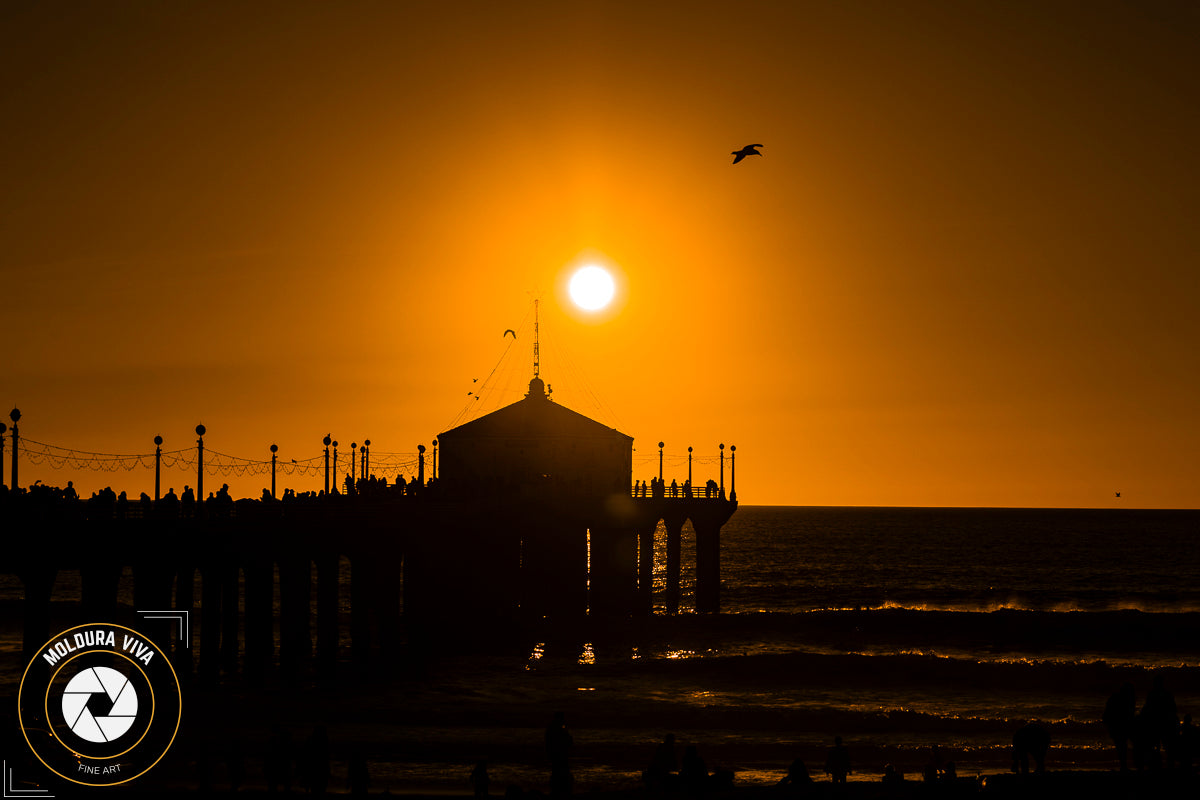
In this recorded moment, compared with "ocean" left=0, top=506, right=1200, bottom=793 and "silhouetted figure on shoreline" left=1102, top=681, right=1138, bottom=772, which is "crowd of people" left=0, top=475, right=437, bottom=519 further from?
"silhouetted figure on shoreline" left=1102, top=681, right=1138, bottom=772

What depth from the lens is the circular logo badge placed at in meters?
21.8

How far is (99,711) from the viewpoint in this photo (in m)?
22.8

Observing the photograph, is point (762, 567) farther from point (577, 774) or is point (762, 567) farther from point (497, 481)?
point (577, 774)

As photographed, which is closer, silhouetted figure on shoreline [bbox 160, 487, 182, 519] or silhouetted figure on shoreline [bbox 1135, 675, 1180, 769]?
silhouetted figure on shoreline [bbox 1135, 675, 1180, 769]

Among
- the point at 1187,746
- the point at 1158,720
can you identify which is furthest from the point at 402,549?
the point at 1187,746

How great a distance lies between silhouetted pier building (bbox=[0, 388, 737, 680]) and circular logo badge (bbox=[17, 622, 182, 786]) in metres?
4.08

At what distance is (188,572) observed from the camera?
39031mm

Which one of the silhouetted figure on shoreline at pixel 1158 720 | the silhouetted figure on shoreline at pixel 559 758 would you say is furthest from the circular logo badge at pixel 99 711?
the silhouetted figure on shoreline at pixel 1158 720

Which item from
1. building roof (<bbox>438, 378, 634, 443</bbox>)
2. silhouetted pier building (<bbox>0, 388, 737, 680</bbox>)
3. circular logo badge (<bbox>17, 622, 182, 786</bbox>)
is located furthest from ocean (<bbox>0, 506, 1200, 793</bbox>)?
building roof (<bbox>438, 378, 634, 443</bbox>)

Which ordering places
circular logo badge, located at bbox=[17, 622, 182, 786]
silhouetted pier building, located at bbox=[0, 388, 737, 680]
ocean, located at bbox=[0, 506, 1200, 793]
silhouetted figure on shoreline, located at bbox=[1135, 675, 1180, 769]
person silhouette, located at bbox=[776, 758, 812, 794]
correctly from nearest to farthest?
silhouetted figure on shoreline, located at bbox=[1135, 675, 1180, 769] → person silhouette, located at bbox=[776, 758, 812, 794] → circular logo badge, located at bbox=[17, 622, 182, 786] → ocean, located at bbox=[0, 506, 1200, 793] → silhouetted pier building, located at bbox=[0, 388, 737, 680]

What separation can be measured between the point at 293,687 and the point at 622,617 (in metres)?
22.7

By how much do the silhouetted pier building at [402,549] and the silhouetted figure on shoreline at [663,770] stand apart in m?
14.9

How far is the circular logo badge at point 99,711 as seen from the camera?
21.8m

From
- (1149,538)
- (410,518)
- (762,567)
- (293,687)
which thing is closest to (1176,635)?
(410,518)
